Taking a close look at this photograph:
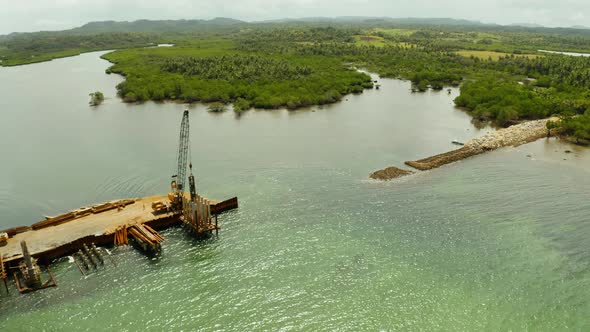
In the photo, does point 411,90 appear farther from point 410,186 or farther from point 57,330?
point 57,330

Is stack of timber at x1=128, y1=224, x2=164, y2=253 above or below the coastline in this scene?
below

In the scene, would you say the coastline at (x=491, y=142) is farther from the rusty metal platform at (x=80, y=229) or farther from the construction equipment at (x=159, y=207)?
the rusty metal platform at (x=80, y=229)

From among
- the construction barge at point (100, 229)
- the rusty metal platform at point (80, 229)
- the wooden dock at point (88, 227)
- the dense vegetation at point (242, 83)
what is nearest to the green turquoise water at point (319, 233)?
the construction barge at point (100, 229)

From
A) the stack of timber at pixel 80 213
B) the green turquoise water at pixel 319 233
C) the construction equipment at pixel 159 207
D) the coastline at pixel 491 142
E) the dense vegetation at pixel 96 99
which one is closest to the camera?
the green turquoise water at pixel 319 233

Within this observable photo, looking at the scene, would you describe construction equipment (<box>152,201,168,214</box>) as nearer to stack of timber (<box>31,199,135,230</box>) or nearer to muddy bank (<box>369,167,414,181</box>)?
stack of timber (<box>31,199,135,230</box>)

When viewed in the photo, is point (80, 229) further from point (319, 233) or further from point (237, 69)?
point (237, 69)

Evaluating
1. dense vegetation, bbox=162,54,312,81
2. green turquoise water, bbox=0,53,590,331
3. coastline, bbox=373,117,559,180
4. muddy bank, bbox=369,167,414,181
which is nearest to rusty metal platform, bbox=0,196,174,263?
green turquoise water, bbox=0,53,590,331

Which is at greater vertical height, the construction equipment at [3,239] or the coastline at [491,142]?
the coastline at [491,142]
